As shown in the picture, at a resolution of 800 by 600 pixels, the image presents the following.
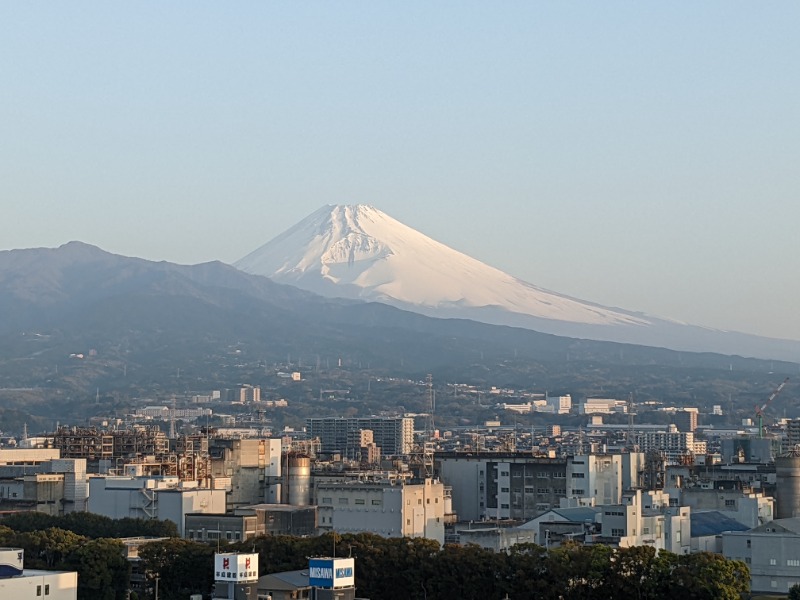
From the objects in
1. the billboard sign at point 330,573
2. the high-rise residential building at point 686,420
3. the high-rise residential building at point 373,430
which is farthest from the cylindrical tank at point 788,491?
the high-rise residential building at point 686,420

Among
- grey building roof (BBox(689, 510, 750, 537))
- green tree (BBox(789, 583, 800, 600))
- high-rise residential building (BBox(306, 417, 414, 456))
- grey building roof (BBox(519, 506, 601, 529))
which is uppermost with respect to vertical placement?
high-rise residential building (BBox(306, 417, 414, 456))

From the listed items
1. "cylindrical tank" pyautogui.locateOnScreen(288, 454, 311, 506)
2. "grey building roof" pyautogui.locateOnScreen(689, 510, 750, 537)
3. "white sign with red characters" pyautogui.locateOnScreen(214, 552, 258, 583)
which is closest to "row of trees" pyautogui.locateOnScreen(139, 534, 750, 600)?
"white sign with red characters" pyautogui.locateOnScreen(214, 552, 258, 583)

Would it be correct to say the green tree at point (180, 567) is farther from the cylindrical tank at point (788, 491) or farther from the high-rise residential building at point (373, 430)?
the high-rise residential building at point (373, 430)

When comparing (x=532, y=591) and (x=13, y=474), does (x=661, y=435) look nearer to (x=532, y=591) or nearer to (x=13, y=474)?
(x=13, y=474)

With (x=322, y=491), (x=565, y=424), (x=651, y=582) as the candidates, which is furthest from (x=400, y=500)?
(x=565, y=424)

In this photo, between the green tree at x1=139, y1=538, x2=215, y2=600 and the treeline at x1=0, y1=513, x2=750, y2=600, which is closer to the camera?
the treeline at x1=0, y1=513, x2=750, y2=600

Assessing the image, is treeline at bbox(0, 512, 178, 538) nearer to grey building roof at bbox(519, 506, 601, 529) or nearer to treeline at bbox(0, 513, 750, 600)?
treeline at bbox(0, 513, 750, 600)

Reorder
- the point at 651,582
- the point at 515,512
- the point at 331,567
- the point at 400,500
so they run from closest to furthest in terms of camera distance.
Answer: the point at 331,567, the point at 651,582, the point at 400,500, the point at 515,512
